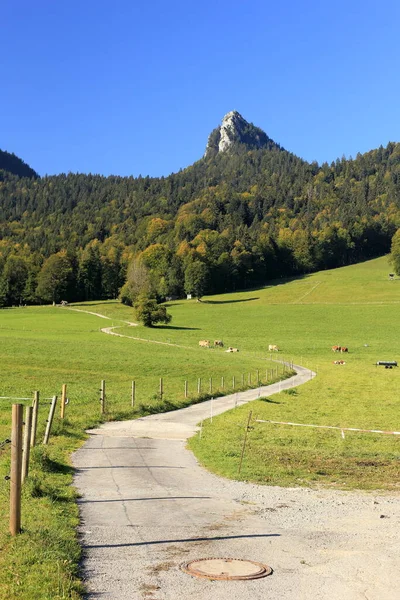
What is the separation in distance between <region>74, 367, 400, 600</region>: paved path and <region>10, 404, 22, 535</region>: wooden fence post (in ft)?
4.23

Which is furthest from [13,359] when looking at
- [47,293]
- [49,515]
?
[47,293]

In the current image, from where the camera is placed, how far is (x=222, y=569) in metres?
8.69

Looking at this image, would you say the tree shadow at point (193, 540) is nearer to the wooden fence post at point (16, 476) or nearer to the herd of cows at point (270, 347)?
the wooden fence post at point (16, 476)

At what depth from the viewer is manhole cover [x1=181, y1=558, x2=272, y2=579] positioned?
8422 mm

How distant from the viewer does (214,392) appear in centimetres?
4138

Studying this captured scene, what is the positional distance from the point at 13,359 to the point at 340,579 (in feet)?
166

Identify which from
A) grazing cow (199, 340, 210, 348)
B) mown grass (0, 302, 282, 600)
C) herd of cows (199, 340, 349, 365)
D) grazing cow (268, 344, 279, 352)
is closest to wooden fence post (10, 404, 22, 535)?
mown grass (0, 302, 282, 600)

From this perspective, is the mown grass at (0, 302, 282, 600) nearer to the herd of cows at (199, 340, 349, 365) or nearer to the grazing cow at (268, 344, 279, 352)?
the herd of cows at (199, 340, 349, 365)

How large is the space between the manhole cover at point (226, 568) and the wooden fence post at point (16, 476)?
9.78ft

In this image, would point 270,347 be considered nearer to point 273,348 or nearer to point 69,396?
point 273,348

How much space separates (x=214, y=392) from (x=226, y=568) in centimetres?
3276

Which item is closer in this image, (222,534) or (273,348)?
(222,534)

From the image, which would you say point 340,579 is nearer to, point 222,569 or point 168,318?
point 222,569

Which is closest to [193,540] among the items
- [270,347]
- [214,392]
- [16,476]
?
[16,476]
